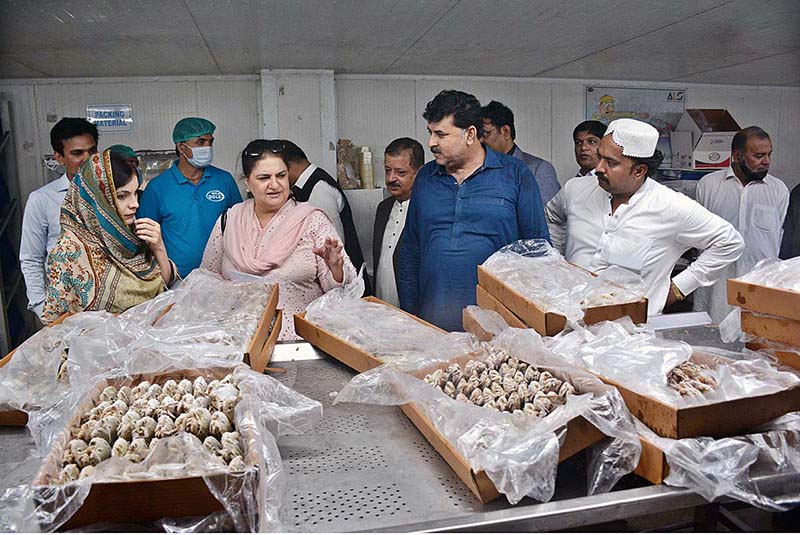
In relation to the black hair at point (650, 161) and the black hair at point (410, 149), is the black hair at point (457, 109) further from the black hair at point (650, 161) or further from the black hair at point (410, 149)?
→ the black hair at point (410, 149)

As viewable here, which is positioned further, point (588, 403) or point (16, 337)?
point (16, 337)

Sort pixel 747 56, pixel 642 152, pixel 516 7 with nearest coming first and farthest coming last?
1. pixel 642 152
2. pixel 516 7
3. pixel 747 56

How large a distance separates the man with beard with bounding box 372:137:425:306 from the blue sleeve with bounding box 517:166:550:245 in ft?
2.86

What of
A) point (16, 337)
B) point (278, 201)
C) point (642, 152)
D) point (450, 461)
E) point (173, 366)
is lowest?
point (16, 337)

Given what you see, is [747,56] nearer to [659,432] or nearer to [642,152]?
[642,152]

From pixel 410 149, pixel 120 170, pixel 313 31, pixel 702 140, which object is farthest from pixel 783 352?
pixel 702 140

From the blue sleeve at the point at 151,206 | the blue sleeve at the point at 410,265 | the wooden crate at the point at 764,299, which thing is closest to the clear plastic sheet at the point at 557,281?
the wooden crate at the point at 764,299

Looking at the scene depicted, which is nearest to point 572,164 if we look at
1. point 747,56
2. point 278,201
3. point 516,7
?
point 747,56

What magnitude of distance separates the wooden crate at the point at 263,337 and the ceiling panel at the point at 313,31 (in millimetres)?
1553

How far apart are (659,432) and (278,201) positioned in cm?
178

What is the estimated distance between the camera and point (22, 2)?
2539mm

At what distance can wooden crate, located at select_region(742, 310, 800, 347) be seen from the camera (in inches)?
49.4

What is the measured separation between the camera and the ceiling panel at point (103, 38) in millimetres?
2654

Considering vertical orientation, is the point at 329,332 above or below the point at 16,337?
above
